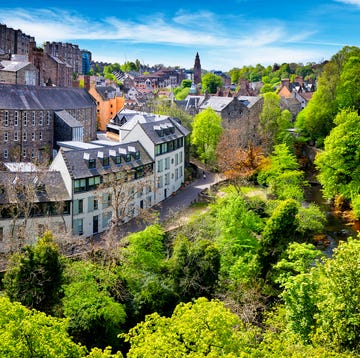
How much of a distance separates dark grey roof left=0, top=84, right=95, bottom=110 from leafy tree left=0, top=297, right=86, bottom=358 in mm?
41565

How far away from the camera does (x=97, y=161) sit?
47.9 meters

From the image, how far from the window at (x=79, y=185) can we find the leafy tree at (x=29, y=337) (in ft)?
82.9

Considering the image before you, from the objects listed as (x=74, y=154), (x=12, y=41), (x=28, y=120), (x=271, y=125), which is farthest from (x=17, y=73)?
(x=12, y=41)

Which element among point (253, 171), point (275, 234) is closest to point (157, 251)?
point (275, 234)

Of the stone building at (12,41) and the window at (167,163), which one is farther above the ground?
the stone building at (12,41)

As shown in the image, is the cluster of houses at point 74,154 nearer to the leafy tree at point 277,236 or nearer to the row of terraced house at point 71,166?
the row of terraced house at point 71,166

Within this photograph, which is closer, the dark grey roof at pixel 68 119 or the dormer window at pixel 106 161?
the dormer window at pixel 106 161

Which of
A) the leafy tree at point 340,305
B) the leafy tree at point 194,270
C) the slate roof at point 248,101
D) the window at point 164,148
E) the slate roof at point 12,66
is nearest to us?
the leafy tree at point 340,305

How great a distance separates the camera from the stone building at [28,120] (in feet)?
186

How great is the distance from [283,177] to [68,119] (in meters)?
26.9

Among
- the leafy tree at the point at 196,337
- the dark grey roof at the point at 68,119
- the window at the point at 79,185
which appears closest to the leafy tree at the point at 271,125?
the dark grey roof at the point at 68,119

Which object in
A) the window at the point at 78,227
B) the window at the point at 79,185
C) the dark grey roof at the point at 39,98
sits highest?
the dark grey roof at the point at 39,98

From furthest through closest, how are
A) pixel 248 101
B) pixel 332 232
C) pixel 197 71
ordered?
pixel 197 71
pixel 248 101
pixel 332 232

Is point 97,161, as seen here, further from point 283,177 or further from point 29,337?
point 29,337
